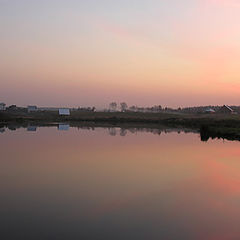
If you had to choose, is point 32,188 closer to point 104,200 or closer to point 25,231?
point 104,200

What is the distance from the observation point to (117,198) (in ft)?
35.5

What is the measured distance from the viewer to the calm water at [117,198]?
8.03 m

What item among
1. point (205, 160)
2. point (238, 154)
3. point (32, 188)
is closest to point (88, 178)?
point (32, 188)

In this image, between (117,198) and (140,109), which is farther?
(140,109)

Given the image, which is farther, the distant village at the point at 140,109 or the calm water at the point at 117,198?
the distant village at the point at 140,109

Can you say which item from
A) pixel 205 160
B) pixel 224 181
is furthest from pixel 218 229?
pixel 205 160

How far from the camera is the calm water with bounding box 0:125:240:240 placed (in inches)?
316

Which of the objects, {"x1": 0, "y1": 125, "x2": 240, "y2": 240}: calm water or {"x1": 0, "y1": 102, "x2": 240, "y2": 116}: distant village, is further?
{"x1": 0, "y1": 102, "x2": 240, "y2": 116}: distant village

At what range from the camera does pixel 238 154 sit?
72.6 ft

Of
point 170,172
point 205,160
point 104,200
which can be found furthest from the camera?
point 205,160

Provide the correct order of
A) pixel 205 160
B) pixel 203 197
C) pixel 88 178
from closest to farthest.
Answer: pixel 203 197
pixel 88 178
pixel 205 160

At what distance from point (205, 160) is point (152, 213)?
11.4m

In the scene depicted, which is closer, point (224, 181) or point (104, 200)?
point (104, 200)

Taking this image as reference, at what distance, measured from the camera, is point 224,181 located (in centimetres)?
1413
